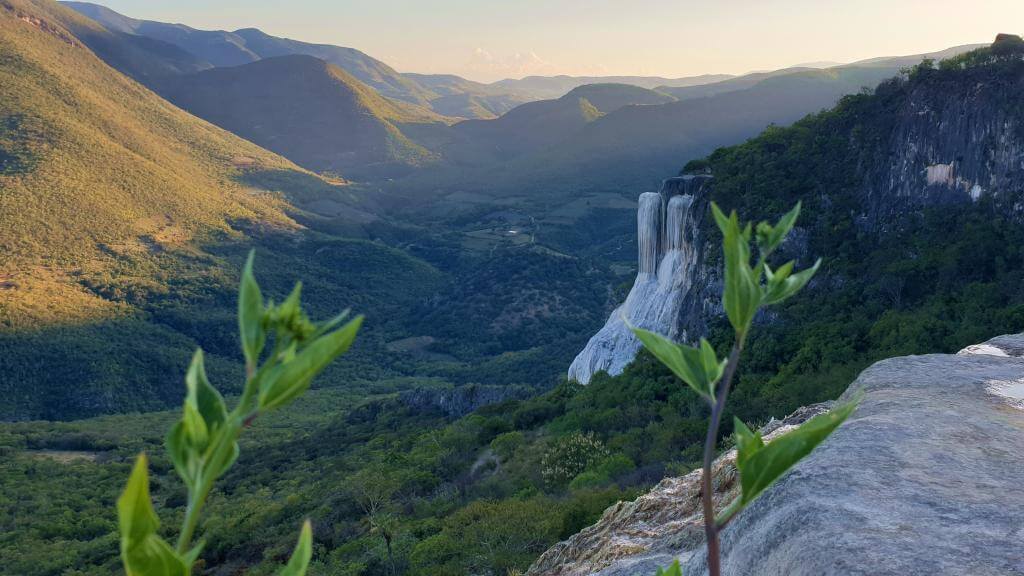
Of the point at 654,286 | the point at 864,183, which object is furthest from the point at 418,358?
the point at 864,183

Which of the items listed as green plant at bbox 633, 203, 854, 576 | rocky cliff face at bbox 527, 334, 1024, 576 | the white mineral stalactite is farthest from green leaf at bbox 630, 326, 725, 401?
the white mineral stalactite

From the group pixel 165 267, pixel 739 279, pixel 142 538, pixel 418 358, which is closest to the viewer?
pixel 142 538

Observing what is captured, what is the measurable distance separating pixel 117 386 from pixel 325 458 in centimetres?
3891

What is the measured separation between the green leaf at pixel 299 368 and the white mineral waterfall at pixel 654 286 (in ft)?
93.1

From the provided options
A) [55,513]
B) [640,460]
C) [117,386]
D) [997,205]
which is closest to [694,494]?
[640,460]

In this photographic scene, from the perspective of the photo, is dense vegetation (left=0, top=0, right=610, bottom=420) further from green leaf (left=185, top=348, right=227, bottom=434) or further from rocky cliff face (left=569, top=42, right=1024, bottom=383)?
green leaf (left=185, top=348, right=227, bottom=434)

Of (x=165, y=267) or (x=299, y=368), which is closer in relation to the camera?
(x=299, y=368)

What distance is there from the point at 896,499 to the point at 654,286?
94.5 ft

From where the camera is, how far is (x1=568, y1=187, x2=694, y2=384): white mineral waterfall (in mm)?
30797

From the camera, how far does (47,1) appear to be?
19625cm

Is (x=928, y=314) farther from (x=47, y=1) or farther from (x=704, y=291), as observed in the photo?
(x=47, y=1)

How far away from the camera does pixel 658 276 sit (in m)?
33.6

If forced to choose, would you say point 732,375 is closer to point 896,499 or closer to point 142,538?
point 142,538

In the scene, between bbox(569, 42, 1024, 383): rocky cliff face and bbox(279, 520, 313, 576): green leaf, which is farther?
bbox(569, 42, 1024, 383): rocky cliff face
